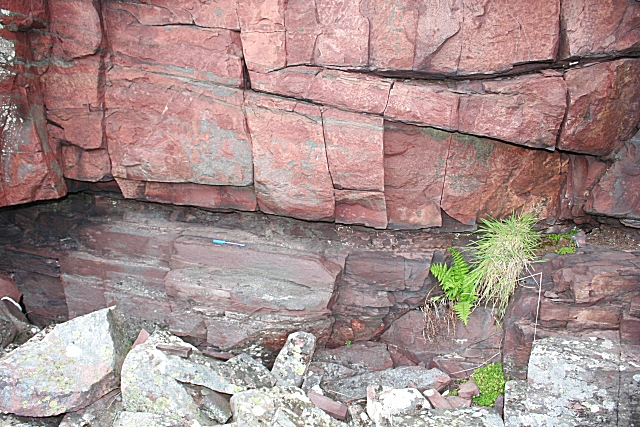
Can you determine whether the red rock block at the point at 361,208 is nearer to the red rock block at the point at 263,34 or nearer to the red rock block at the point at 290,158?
the red rock block at the point at 290,158

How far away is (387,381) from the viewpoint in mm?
5324

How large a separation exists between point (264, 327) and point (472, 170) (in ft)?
9.25

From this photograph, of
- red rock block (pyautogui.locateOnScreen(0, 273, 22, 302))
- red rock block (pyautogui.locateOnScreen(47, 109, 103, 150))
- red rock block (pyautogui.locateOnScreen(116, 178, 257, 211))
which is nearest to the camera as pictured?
red rock block (pyautogui.locateOnScreen(47, 109, 103, 150))

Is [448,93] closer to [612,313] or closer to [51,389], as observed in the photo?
[612,313]

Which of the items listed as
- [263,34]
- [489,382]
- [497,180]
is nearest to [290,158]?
[263,34]

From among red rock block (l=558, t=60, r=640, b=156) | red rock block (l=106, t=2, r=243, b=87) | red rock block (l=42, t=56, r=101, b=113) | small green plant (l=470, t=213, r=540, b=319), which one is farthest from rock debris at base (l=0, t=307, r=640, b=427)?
red rock block (l=106, t=2, r=243, b=87)

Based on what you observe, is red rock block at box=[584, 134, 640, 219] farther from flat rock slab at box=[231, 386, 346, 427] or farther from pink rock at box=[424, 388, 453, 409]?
flat rock slab at box=[231, 386, 346, 427]

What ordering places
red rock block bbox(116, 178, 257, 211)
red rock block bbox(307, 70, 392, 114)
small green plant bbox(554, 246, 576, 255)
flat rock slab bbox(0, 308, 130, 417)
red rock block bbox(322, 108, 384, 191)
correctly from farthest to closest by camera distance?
1. red rock block bbox(116, 178, 257, 211)
2. small green plant bbox(554, 246, 576, 255)
3. red rock block bbox(322, 108, 384, 191)
4. red rock block bbox(307, 70, 392, 114)
5. flat rock slab bbox(0, 308, 130, 417)

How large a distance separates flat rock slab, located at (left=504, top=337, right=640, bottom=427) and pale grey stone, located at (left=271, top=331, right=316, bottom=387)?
6.45 ft

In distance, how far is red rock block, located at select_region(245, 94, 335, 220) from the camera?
5406 mm

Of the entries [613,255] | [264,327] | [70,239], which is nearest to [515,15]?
[613,255]

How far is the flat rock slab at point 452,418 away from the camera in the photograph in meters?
4.59

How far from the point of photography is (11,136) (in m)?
5.61

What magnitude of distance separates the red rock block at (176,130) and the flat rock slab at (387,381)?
Answer: 7.89ft
